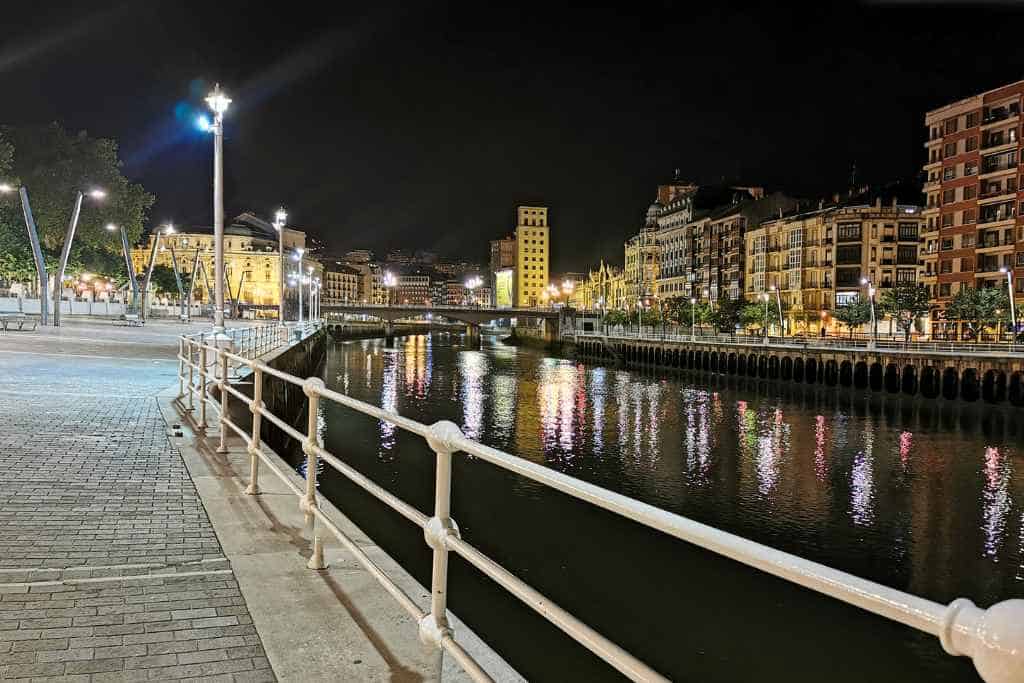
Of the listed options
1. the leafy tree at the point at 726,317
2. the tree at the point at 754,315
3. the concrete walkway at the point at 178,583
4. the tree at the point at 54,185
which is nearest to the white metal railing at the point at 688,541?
the concrete walkway at the point at 178,583

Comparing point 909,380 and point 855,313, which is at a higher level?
point 855,313

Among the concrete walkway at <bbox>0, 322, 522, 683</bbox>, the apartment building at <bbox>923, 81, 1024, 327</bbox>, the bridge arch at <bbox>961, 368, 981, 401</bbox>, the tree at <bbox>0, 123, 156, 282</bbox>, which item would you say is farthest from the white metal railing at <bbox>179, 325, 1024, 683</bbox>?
the apartment building at <bbox>923, 81, 1024, 327</bbox>

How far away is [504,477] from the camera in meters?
23.8

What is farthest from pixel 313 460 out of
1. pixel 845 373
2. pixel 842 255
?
pixel 842 255

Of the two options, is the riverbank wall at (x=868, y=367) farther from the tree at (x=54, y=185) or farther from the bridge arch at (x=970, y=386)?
the tree at (x=54, y=185)

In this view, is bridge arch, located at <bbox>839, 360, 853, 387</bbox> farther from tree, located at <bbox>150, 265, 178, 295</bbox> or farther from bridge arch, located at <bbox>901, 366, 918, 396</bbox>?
tree, located at <bbox>150, 265, 178, 295</bbox>

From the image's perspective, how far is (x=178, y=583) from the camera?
5527 millimetres

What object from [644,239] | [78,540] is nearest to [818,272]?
[644,239]

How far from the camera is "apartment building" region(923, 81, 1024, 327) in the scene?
71.2m

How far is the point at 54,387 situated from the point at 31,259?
4387cm

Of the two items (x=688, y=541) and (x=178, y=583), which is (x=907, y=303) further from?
(x=688, y=541)

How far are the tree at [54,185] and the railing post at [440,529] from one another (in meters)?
52.4

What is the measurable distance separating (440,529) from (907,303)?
80.0 meters

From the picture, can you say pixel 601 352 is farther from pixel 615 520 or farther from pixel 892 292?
pixel 615 520
